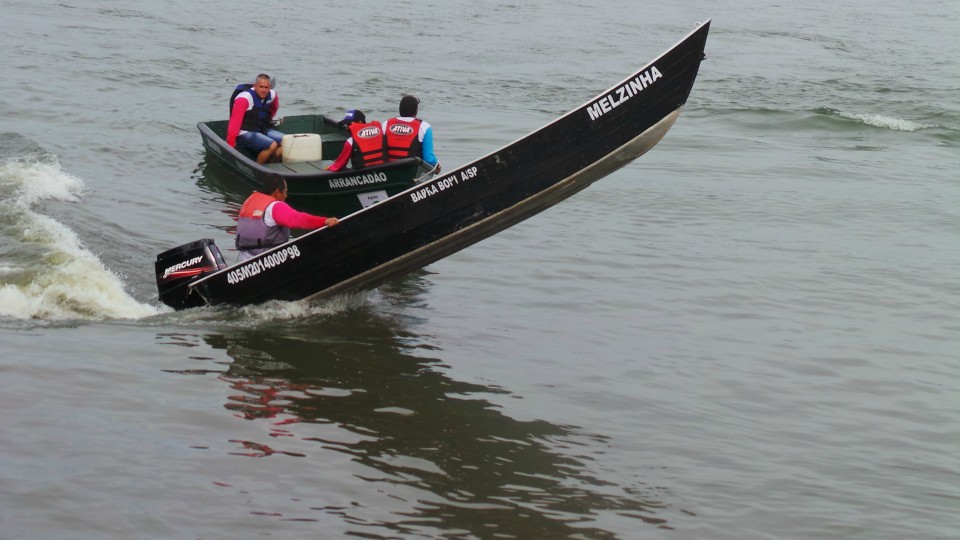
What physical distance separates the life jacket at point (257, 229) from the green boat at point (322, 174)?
1.49 m

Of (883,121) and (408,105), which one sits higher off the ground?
(883,121)

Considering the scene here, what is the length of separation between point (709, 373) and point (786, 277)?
3483 millimetres

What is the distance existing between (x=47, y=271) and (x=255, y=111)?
17.4 ft

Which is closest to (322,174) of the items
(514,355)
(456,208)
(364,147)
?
(364,147)

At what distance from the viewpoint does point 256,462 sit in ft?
23.8

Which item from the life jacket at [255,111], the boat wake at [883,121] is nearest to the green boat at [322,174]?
the life jacket at [255,111]

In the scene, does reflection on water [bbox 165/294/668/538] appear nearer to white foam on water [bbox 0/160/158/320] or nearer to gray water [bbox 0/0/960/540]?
gray water [bbox 0/0/960/540]

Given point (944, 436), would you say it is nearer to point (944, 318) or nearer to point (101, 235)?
point (944, 318)

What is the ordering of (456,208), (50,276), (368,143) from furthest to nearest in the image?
(368,143), (50,276), (456,208)

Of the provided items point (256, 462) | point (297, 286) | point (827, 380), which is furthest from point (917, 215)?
point (256, 462)

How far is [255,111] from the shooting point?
1541 centimetres

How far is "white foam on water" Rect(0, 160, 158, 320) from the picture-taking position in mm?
9922

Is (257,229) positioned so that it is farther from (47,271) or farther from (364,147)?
(364,147)

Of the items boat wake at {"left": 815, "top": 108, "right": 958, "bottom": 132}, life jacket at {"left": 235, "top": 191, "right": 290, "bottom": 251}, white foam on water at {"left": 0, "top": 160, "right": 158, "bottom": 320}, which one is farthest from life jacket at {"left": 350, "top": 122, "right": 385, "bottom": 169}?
boat wake at {"left": 815, "top": 108, "right": 958, "bottom": 132}
